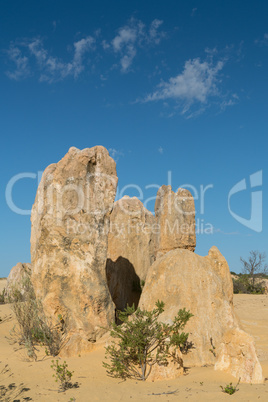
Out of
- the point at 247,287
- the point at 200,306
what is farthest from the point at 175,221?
the point at 247,287

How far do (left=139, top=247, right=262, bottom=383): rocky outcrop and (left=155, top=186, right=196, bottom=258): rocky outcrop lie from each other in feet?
18.6

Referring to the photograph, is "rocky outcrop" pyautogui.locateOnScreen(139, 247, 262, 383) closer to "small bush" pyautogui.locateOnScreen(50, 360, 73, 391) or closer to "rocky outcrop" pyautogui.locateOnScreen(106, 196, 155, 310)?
"small bush" pyautogui.locateOnScreen(50, 360, 73, 391)

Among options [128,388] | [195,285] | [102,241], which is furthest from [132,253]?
[128,388]

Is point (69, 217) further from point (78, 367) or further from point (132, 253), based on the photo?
point (132, 253)

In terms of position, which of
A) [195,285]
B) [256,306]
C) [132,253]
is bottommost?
[256,306]

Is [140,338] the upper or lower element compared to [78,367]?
upper

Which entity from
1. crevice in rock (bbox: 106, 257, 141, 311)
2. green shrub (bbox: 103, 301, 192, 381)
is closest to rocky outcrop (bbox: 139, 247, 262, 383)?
green shrub (bbox: 103, 301, 192, 381)

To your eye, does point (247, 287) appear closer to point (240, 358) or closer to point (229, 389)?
point (240, 358)

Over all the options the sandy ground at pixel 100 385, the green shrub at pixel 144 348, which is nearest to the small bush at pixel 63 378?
the sandy ground at pixel 100 385

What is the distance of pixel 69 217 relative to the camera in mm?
7727

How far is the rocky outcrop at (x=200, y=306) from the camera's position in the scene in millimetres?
5504

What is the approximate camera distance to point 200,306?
6699 millimetres

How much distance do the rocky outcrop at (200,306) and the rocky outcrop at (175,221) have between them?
5682 millimetres

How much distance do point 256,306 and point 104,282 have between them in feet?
35.7
